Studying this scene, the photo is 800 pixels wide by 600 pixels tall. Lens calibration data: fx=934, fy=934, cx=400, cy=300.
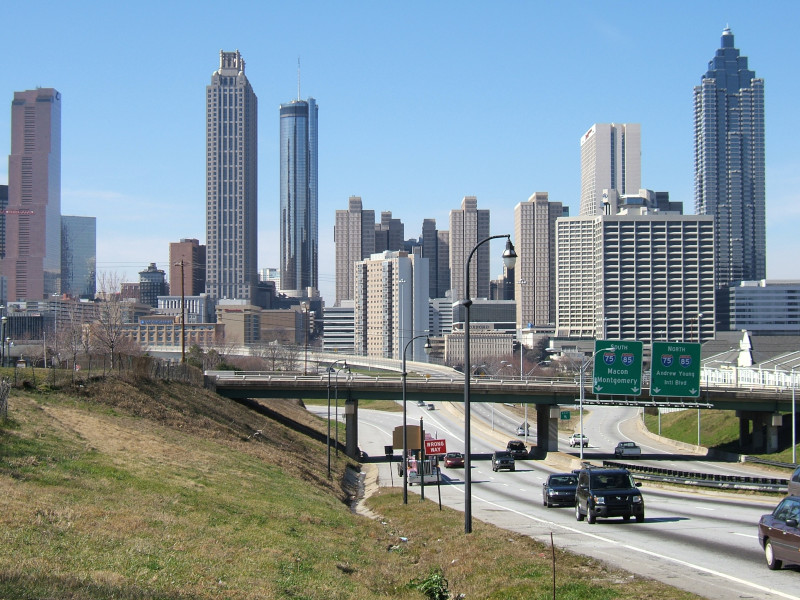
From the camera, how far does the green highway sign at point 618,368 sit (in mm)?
71000

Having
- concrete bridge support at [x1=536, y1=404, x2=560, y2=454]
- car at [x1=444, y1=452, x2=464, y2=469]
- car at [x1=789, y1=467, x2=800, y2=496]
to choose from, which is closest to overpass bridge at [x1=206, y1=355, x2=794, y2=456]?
concrete bridge support at [x1=536, y1=404, x2=560, y2=454]

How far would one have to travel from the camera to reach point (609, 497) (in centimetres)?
3112

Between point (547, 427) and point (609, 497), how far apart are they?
56021 millimetres

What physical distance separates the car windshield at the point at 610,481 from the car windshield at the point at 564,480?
8.72 metres

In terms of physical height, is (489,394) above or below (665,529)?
below

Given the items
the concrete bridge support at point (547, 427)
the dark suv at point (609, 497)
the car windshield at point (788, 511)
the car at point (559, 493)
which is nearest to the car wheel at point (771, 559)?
the car windshield at point (788, 511)

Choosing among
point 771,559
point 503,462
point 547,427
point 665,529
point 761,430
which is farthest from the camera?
point 547,427

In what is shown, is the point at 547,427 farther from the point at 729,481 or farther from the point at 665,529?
the point at 665,529

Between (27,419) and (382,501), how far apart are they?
57.0 feet

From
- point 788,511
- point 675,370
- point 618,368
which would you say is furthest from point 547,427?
point 788,511

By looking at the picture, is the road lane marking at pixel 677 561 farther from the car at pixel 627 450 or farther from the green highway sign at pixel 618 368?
the car at pixel 627 450

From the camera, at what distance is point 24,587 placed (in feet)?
48.5

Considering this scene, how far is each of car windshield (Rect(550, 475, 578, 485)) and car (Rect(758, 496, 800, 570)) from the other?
2072 cm

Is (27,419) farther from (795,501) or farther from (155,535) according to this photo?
(795,501)
